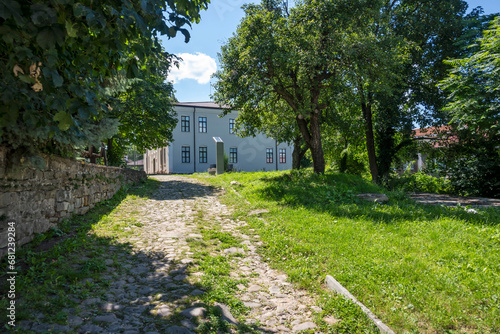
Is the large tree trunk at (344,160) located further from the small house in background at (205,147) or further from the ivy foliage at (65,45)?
the ivy foliage at (65,45)

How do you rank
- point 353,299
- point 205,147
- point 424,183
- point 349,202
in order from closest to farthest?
point 353,299 → point 349,202 → point 424,183 → point 205,147

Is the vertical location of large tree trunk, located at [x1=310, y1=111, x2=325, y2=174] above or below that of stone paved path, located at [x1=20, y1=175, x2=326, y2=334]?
above

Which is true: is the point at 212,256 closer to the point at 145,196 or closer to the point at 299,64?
the point at 145,196

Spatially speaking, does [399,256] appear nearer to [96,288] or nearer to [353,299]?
[353,299]

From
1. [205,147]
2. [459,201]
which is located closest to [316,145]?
[459,201]

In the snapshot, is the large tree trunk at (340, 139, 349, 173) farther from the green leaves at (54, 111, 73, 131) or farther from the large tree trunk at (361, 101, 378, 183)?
the green leaves at (54, 111, 73, 131)

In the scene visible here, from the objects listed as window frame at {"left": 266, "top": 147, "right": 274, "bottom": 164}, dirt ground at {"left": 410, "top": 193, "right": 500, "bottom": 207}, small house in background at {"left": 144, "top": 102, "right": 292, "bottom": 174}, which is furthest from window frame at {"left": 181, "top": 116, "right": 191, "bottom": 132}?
dirt ground at {"left": 410, "top": 193, "right": 500, "bottom": 207}

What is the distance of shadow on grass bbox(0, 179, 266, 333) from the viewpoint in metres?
2.95

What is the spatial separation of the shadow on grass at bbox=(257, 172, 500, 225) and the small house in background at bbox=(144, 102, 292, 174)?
67.0 feet

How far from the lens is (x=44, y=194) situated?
557cm

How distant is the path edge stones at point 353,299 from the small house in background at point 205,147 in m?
27.6

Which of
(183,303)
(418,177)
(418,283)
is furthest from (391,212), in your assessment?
(418,177)

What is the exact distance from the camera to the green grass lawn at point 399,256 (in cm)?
322

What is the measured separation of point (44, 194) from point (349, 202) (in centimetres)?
757
